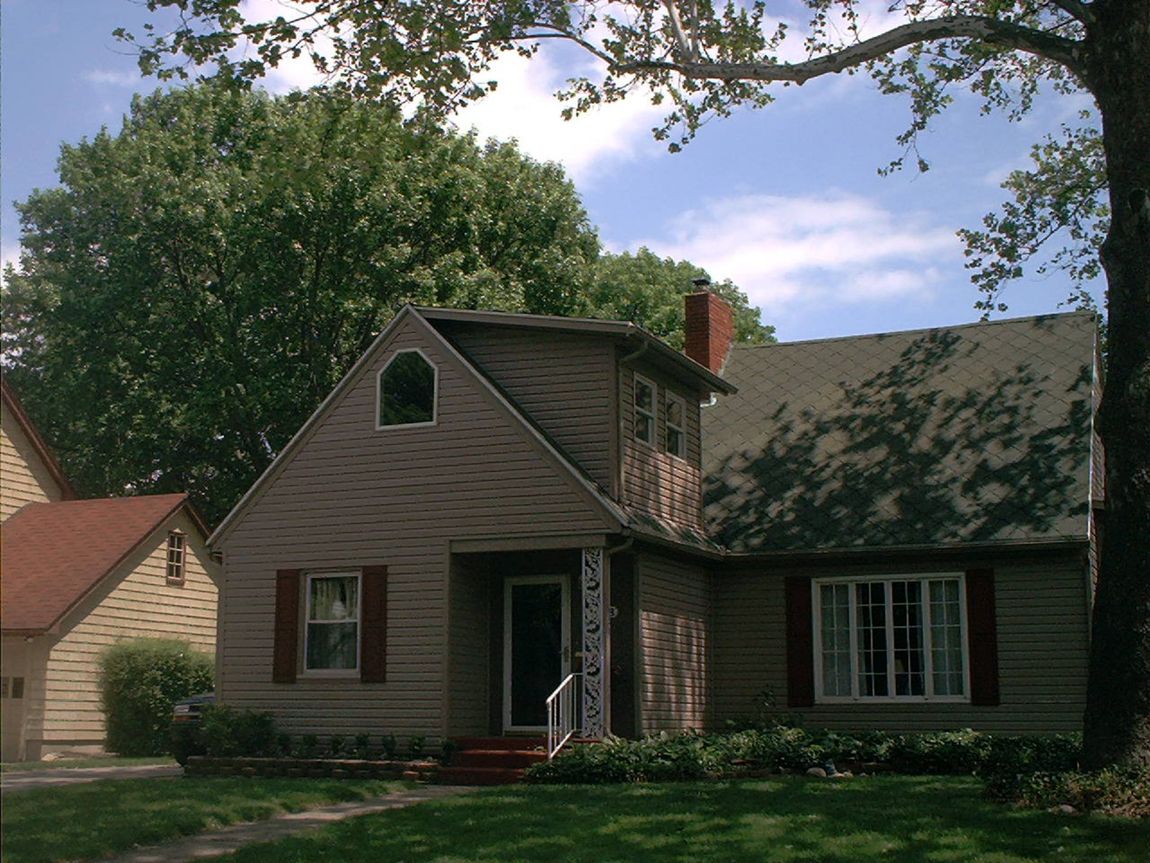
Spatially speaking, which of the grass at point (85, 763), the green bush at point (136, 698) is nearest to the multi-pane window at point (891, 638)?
the grass at point (85, 763)

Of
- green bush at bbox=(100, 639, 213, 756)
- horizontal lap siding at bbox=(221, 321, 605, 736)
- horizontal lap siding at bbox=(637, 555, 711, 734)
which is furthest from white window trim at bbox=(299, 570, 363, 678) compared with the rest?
green bush at bbox=(100, 639, 213, 756)

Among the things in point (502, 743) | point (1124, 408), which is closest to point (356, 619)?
point (502, 743)

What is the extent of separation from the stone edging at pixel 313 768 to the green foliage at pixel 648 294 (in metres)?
19.9

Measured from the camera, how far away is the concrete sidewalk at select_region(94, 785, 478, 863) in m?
11.2

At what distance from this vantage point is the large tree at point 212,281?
31.1 meters

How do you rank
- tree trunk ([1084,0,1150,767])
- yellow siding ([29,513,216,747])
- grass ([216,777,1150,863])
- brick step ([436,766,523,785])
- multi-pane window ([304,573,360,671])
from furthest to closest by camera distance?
yellow siding ([29,513,216,747]) < multi-pane window ([304,573,360,671]) < brick step ([436,766,523,785]) < tree trunk ([1084,0,1150,767]) < grass ([216,777,1150,863])

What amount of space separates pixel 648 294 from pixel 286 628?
2417 cm

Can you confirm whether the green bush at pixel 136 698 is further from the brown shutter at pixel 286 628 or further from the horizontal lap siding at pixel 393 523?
the brown shutter at pixel 286 628

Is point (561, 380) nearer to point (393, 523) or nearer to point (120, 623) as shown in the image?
point (393, 523)

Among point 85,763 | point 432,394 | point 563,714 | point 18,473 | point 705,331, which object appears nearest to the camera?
point 18,473

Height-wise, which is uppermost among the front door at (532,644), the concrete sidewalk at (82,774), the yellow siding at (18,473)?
the yellow siding at (18,473)

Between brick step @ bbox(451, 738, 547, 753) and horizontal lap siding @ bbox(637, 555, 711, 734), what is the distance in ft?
5.15

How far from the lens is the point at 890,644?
64.9 ft

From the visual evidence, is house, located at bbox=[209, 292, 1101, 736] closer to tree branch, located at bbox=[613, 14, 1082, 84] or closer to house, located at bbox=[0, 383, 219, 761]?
tree branch, located at bbox=[613, 14, 1082, 84]
